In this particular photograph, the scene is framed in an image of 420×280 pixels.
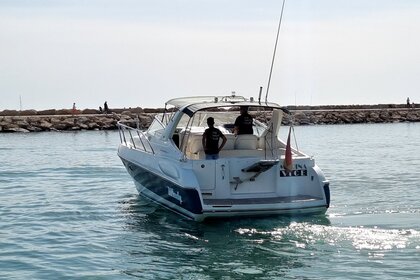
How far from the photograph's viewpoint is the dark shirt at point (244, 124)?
52.0 feet

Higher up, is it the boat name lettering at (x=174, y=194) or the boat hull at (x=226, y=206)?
the boat name lettering at (x=174, y=194)

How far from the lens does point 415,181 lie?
64.4 ft

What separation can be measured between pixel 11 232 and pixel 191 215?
3.38 meters

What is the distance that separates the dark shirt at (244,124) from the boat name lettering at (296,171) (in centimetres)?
170

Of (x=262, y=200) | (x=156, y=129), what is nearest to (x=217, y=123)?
(x=156, y=129)

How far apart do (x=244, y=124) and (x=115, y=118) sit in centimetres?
4165

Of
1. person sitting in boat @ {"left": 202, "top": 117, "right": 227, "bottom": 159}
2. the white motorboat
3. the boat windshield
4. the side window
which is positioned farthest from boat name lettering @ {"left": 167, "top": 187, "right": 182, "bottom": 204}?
the side window

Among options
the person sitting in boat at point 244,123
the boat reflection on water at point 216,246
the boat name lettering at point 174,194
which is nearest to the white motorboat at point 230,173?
the boat name lettering at point 174,194

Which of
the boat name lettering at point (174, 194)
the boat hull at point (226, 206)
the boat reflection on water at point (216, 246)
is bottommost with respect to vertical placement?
the boat reflection on water at point (216, 246)

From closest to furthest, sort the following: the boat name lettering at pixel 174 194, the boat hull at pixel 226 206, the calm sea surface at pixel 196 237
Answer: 1. the calm sea surface at pixel 196 237
2. the boat hull at pixel 226 206
3. the boat name lettering at pixel 174 194

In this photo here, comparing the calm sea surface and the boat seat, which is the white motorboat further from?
the calm sea surface

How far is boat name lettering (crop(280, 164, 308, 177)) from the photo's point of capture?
14508 mm

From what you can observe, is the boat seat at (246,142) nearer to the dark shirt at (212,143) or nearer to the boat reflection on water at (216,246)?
the dark shirt at (212,143)

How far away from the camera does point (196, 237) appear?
13109 millimetres
